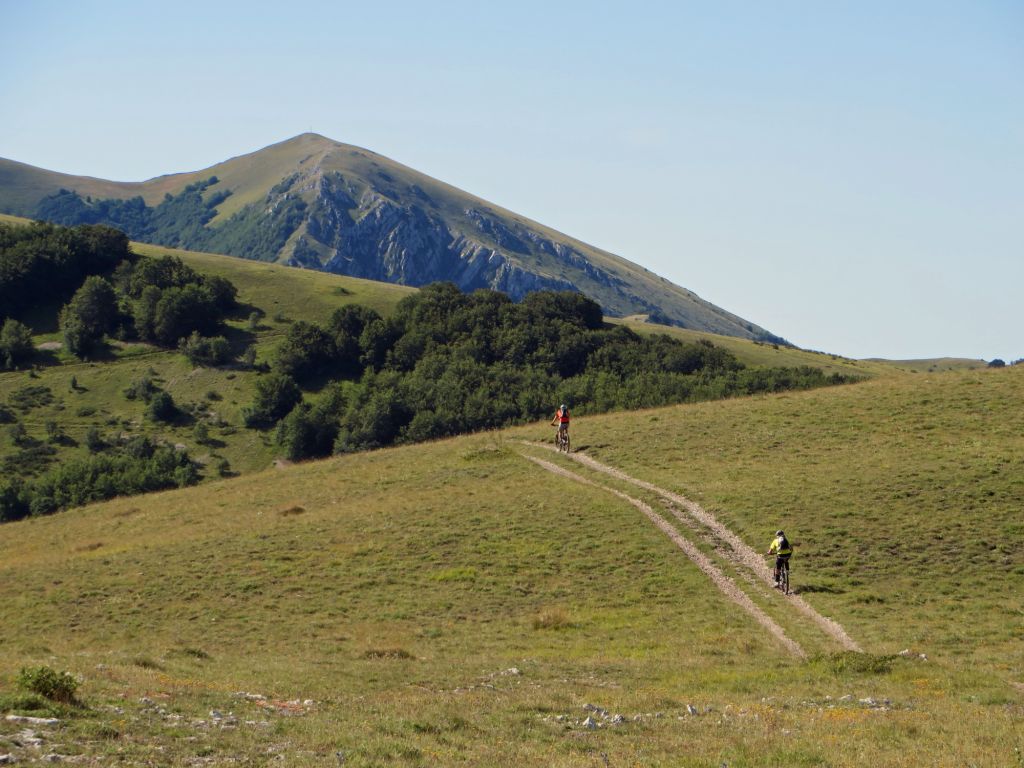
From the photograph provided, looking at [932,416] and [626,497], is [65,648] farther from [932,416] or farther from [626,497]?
[932,416]

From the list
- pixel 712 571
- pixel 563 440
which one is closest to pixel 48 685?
pixel 712 571

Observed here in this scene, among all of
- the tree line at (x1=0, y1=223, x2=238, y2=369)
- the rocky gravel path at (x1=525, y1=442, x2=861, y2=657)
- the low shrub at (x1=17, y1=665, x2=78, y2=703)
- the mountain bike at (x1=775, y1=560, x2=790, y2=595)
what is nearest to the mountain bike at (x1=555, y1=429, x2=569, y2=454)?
the rocky gravel path at (x1=525, y1=442, x2=861, y2=657)

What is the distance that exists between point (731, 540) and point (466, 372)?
6240 cm

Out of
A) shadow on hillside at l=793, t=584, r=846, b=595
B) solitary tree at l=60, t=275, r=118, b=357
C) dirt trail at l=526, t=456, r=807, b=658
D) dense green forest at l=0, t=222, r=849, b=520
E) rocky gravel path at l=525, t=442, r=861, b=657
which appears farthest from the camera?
solitary tree at l=60, t=275, r=118, b=357

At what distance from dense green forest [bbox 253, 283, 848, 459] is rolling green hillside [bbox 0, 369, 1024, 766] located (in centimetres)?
2682

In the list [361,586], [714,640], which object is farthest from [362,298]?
[714,640]

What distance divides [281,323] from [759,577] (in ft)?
328

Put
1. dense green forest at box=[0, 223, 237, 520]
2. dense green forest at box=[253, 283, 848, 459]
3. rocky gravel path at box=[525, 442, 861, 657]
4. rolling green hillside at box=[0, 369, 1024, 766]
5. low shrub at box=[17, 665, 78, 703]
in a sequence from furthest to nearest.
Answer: dense green forest at box=[253, 283, 848, 459], dense green forest at box=[0, 223, 237, 520], rocky gravel path at box=[525, 442, 861, 657], low shrub at box=[17, 665, 78, 703], rolling green hillside at box=[0, 369, 1024, 766]

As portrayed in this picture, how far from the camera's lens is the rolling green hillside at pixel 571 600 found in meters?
15.0

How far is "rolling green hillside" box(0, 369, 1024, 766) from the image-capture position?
15.0 m

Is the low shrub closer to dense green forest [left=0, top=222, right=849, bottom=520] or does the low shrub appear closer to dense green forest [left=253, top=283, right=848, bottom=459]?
dense green forest [left=0, top=222, right=849, bottom=520]

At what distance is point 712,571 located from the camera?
3250cm

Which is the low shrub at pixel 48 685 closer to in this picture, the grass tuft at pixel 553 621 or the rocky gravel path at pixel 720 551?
the grass tuft at pixel 553 621

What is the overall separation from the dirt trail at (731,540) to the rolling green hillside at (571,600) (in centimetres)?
22
